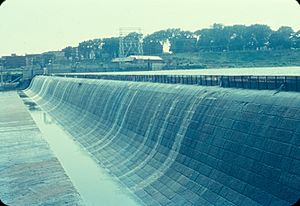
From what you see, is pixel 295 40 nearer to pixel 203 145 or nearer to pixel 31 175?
pixel 203 145

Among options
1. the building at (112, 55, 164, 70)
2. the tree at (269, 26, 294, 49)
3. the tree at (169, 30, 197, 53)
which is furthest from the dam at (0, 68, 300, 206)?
the tree at (169, 30, 197, 53)

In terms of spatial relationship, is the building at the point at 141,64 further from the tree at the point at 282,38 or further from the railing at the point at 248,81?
the railing at the point at 248,81

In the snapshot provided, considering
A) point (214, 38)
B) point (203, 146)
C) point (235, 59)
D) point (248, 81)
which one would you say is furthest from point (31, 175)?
point (214, 38)

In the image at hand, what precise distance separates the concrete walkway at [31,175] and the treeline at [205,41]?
2975 inches

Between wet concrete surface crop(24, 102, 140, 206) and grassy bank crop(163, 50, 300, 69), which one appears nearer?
wet concrete surface crop(24, 102, 140, 206)

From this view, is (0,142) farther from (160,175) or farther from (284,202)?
(284,202)

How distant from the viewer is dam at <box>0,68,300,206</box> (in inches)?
569

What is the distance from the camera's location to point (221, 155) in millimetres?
17734

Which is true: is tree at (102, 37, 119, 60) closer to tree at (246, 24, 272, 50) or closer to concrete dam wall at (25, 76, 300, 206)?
tree at (246, 24, 272, 50)

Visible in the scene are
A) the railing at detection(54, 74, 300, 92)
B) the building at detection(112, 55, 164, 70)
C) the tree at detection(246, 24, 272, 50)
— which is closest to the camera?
the railing at detection(54, 74, 300, 92)

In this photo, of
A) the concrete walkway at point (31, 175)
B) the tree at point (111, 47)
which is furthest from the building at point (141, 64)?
the concrete walkway at point (31, 175)

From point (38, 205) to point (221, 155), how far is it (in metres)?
7.87

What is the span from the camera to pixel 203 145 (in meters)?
19.5

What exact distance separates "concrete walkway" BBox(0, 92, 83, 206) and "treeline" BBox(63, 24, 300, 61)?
75577 millimetres
